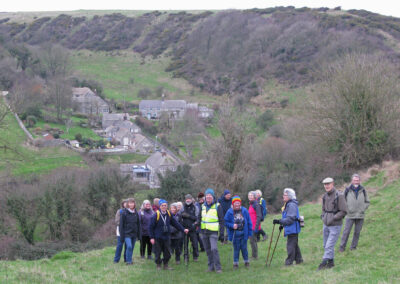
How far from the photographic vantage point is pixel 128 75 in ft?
357

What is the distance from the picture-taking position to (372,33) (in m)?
94.9

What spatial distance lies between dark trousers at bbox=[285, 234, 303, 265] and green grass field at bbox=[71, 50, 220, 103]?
8352 cm

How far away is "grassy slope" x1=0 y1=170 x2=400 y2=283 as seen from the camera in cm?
858

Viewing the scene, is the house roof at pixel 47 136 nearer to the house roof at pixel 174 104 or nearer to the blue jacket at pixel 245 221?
the house roof at pixel 174 104

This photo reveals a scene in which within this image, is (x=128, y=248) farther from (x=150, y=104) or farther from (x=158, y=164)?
(x=150, y=104)

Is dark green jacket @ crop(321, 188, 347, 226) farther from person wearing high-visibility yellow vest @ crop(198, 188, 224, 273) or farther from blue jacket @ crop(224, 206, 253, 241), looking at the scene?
person wearing high-visibility yellow vest @ crop(198, 188, 224, 273)

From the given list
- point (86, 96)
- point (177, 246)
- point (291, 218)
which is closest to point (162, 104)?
point (86, 96)

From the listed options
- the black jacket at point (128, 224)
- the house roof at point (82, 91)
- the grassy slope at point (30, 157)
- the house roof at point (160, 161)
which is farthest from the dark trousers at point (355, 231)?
the house roof at point (82, 91)

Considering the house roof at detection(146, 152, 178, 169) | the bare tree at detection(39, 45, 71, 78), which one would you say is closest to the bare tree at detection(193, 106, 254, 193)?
the house roof at detection(146, 152, 178, 169)

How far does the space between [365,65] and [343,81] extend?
2005 mm

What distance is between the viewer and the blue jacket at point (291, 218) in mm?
9453

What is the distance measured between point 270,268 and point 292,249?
75 cm

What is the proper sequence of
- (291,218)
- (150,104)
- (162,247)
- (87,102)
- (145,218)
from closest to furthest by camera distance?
(291,218) < (162,247) < (145,218) < (87,102) < (150,104)

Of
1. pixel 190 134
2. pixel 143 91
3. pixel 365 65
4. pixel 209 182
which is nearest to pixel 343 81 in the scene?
pixel 365 65
